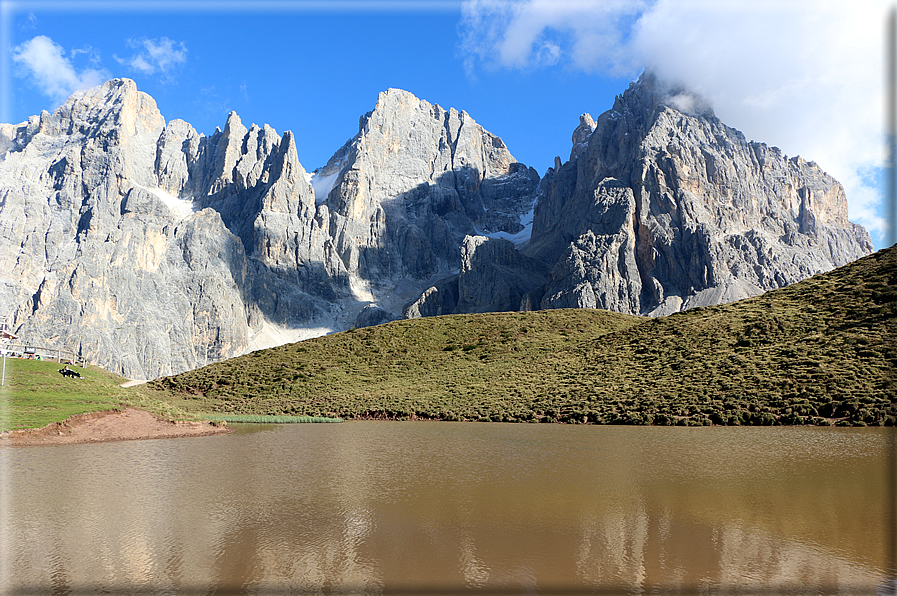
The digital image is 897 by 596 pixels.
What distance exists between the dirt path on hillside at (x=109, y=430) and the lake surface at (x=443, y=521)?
1.95 m

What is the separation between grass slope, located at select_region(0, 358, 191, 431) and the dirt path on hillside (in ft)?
1.92

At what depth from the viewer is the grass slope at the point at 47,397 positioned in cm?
2447

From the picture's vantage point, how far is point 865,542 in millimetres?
10758

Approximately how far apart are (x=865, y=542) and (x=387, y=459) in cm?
1439

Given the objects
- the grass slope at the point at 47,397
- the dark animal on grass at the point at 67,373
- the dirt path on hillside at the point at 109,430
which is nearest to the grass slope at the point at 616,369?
the dark animal on grass at the point at 67,373

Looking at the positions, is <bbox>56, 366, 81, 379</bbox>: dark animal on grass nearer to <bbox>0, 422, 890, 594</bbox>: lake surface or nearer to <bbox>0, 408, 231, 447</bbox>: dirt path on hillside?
<bbox>0, 408, 231, 447</bbox>: dirt path on hillside

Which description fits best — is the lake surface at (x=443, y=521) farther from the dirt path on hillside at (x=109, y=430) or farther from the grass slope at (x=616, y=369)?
the grass slope at (x=616, y=369)

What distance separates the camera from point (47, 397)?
2895cm

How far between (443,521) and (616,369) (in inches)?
1525

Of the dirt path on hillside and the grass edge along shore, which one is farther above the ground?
the grass edge along shore

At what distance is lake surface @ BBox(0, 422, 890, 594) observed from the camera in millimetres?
9227

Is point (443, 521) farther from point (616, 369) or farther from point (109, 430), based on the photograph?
point (616, 369)

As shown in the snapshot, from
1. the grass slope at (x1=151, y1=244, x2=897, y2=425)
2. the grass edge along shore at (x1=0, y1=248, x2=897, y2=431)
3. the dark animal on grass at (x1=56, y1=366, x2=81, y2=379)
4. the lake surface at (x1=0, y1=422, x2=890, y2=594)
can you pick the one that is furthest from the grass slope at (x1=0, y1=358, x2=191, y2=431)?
the grass slope at (x1=151, y1=244, x2=897, y2=425)

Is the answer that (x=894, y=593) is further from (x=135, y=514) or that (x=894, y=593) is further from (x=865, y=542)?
(x=135, y=514)
